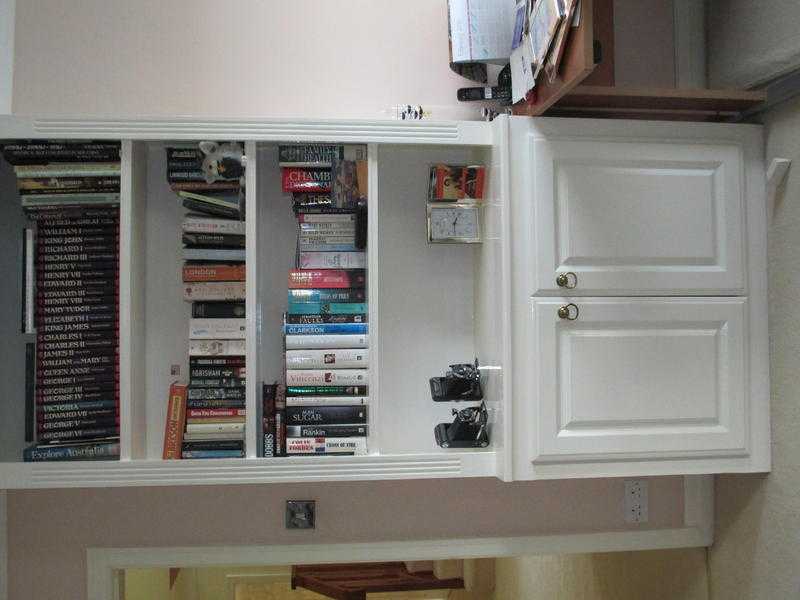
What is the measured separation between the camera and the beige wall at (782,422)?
1.54 m

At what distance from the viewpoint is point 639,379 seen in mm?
1584

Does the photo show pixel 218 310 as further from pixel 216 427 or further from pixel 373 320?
pixel 373 320

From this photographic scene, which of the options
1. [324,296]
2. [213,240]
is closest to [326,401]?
[324,296]

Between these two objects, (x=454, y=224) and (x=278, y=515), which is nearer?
(x=454, y=224)

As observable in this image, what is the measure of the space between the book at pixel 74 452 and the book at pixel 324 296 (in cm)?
57

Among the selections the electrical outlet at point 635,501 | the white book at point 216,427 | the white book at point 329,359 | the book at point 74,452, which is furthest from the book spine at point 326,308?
the electrical outlet at point 635,501

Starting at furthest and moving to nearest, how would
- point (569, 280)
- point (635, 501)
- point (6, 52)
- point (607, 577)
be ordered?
1. point (607, 577)
2. point (635, 501)
3. point (6, 52)
4. point (569, 280)

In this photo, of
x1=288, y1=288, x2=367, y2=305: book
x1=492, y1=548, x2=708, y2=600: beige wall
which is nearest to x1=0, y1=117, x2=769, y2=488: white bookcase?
x1=288, y1=288, x2=367, y2=305: book

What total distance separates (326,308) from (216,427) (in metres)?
0.40

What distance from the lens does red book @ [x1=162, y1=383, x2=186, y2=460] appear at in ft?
5.41

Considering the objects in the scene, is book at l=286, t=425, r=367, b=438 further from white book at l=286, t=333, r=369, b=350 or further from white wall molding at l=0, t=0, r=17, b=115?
white wall molding at l=0, t=0, r=17, b=115

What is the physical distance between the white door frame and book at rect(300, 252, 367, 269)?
2.52 ft

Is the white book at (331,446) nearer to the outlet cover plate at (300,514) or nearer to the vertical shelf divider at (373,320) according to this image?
the vertical shelf divider at (373,320)

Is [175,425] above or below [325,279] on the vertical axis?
below
